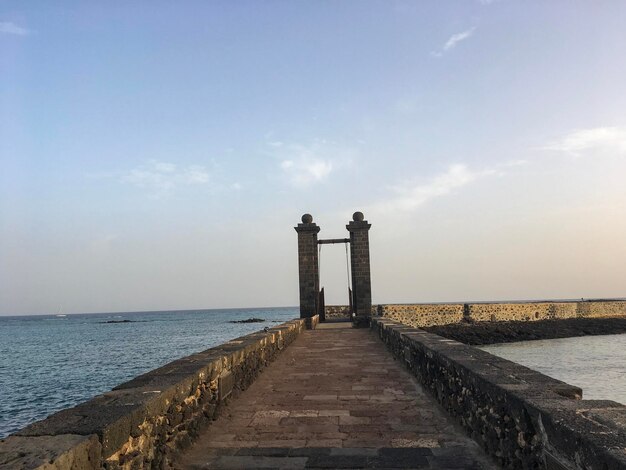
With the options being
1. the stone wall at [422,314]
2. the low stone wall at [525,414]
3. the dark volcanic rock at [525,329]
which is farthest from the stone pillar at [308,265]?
the dark volcanic rock at [525,329]

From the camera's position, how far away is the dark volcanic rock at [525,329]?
3372cm

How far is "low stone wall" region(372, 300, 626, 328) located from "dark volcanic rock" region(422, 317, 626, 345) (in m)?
0.99

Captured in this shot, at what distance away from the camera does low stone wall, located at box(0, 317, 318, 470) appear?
2.61 m

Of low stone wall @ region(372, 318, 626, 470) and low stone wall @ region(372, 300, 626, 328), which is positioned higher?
low stone wall @ region(372, 318, 626, 470)

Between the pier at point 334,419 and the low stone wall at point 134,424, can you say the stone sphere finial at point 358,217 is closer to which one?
the pier at point 334,419

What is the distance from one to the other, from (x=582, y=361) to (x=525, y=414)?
22976mm

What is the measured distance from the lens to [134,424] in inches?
133

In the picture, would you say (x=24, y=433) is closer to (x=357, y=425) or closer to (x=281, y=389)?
(x=357, y=425)

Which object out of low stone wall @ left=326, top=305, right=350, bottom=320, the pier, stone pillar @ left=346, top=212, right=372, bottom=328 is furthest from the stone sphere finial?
the pier

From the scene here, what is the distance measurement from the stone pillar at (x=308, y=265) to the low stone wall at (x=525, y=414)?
41.1 feet

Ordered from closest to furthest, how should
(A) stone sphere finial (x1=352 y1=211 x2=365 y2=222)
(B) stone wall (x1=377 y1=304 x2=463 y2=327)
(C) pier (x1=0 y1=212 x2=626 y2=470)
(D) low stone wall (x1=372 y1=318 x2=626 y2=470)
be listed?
(D) low stone wall (x1=372 y1=318 x2=626 y2=470), (C) pier (x1=0 y1=212 x2=626 y2=470), (A) stone sphere finial (x1=352 y1=211 x2=365 y2=222), (B) stone wall (x1=377 y1=304 x2=463 y2=327)

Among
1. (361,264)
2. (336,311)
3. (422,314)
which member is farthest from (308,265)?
(422,314)

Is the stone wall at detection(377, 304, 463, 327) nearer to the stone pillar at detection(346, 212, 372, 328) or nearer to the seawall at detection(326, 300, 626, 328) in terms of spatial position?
the seawall at detection(326, 300, 626, 328)

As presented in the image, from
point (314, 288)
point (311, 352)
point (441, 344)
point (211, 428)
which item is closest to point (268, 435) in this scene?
point (211, 428)
